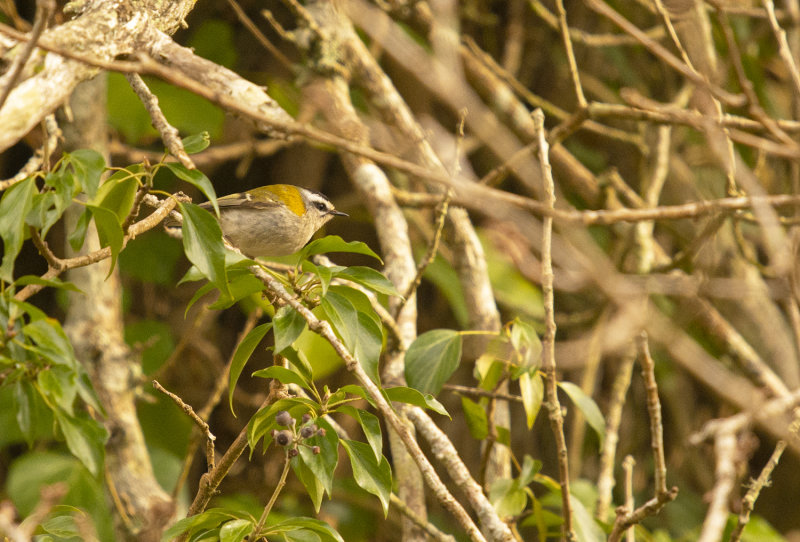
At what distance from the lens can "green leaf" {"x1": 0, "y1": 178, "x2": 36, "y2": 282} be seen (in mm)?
1634

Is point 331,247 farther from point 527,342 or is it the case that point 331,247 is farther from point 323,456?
point 527,342

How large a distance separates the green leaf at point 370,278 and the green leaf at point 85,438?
2.15ft

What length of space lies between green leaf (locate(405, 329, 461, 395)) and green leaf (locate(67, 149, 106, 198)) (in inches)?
42.6

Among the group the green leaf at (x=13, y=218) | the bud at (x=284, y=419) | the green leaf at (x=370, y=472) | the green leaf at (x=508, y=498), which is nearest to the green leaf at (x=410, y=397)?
the green leaf at (x=370, y=472)

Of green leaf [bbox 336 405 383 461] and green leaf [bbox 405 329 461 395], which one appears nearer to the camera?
green leaf [bbox 336 405 383 461]

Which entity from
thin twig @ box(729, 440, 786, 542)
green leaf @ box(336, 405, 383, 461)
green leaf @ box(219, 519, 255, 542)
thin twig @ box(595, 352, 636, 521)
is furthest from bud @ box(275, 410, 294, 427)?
thin twig @ box(595, 352, 636, 521)

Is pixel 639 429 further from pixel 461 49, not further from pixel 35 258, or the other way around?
pixel 35 258

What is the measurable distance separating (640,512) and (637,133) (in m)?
3.97

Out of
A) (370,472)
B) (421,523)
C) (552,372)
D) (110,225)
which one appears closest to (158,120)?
(110,225)

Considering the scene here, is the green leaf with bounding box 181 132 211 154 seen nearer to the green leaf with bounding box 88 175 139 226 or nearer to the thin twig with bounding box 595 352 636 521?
the green leaf with bounding box 88 175 139 226

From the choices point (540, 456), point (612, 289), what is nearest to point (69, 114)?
point (612, 289)

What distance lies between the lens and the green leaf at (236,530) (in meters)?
1.67

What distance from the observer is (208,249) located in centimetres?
171

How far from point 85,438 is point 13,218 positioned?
51 cm
